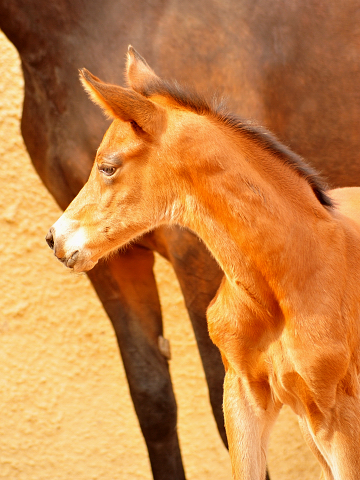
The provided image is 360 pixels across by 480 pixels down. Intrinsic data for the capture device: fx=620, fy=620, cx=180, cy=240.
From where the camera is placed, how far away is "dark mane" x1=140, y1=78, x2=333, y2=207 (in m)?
0.93

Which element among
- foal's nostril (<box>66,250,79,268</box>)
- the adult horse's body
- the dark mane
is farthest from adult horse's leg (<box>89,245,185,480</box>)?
the dark mane

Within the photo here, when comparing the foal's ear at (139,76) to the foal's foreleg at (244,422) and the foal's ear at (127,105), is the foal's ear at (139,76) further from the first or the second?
the foal's foreleg at (244,422)

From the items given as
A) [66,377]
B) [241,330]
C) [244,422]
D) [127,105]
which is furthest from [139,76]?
[66,377]

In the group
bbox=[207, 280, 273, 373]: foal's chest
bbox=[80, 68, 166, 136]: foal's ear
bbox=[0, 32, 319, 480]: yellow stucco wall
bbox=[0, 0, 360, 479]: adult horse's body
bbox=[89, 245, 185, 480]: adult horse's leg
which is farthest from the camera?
bbox=[0, 32, 319, 480]: yellow stucco wall

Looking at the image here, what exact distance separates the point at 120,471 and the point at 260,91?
136 centimetres

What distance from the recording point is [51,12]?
1.31m

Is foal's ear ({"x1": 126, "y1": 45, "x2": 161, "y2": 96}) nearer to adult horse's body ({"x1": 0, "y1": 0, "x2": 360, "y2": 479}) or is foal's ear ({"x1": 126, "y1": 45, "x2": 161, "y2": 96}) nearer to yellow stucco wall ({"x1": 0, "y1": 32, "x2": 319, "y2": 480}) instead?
adult horse's body ({"x1": 0, "y1": 0, "x2": 360, "y2": 479})

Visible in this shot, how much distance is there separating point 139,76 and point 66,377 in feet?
4.22

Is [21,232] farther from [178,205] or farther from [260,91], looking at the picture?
[178,205]

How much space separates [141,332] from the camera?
145 centimetres

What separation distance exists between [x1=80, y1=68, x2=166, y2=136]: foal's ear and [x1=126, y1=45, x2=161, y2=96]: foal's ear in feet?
0.29

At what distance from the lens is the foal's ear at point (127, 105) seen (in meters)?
0.84

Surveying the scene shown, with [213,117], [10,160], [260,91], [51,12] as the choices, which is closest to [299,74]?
[260,91]

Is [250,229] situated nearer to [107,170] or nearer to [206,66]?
[107,170]
